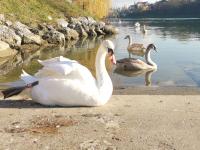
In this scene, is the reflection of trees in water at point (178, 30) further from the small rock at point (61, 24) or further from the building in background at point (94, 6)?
the small rock at point (61, 24)

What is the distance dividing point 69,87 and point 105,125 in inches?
66.2

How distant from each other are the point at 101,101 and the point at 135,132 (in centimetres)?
203

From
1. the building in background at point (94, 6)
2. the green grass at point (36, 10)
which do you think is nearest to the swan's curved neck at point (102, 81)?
the green grass at point (36, 10)

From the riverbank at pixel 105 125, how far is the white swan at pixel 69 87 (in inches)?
7.3

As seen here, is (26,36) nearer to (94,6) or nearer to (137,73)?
(137,73)

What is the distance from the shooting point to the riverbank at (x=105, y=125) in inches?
262

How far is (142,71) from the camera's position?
1902cm

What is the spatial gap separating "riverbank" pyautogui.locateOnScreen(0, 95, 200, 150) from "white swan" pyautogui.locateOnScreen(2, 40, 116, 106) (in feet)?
0.60

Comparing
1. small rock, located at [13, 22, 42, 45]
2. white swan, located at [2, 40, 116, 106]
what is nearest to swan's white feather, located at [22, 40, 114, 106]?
white swan, located at [2, 40, 116, 106]

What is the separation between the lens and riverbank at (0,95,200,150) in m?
6.64

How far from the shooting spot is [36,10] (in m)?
44.4

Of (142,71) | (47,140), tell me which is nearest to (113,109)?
(47,140)

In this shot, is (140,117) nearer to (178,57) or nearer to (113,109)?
(113,109)

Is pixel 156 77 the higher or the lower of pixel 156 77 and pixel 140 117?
the lower
